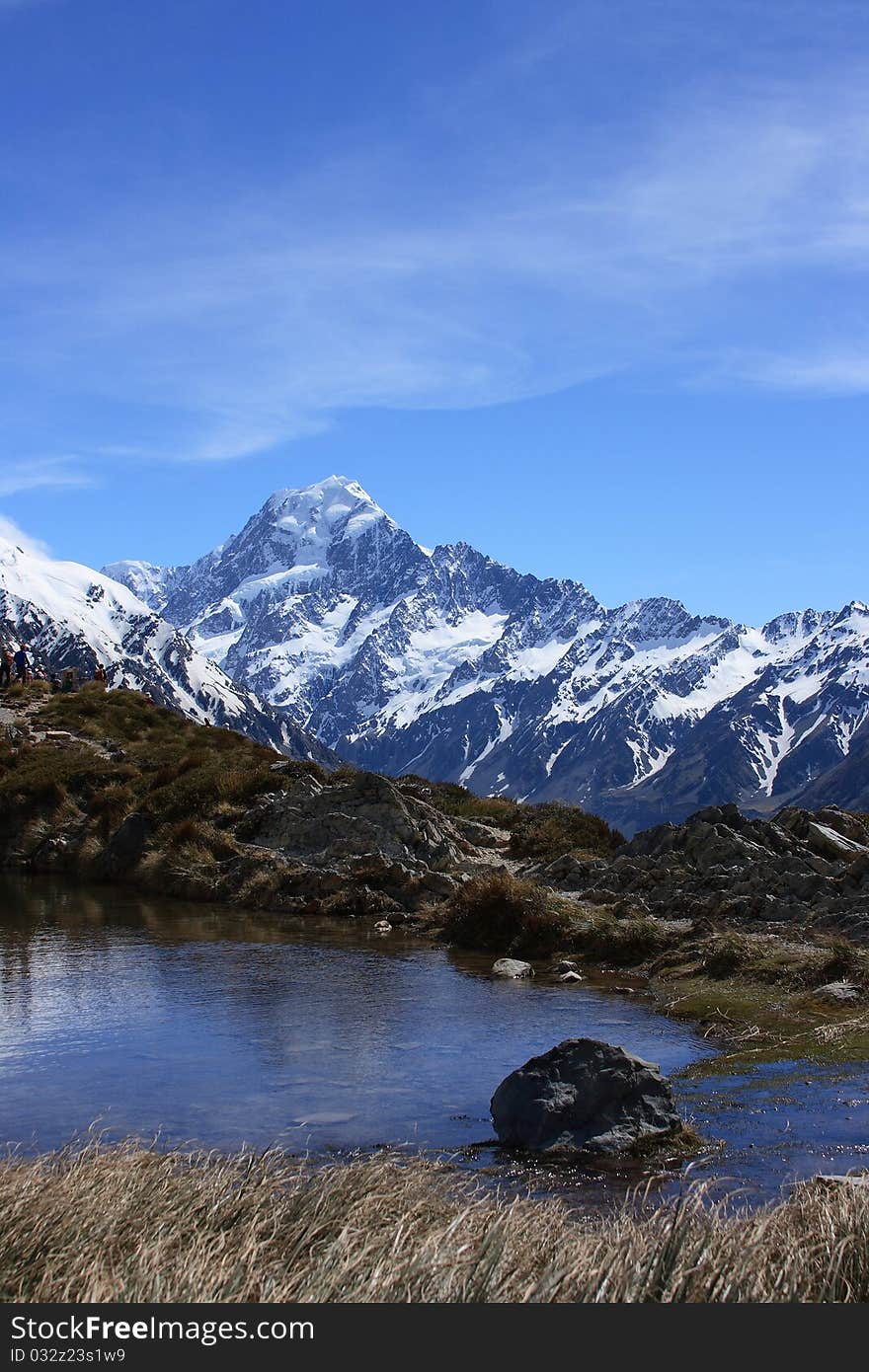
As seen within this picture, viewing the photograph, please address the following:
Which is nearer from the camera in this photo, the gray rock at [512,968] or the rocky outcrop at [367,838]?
the gray rock at [512,968]

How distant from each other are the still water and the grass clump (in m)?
1.39

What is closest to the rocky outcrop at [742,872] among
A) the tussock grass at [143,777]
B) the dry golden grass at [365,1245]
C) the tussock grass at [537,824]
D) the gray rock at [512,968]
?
the tussock grass at [537,824]

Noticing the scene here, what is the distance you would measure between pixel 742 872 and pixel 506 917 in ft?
22.5

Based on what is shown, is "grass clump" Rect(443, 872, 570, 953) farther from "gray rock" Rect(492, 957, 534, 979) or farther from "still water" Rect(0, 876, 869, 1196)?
"gray rock" Rect(492, 957, 534, 979)

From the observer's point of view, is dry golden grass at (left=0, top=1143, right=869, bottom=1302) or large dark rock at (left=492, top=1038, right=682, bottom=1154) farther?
large dark rock at (left=492, top=1038, right=682, bottom=1154)

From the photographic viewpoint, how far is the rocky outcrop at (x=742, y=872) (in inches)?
1112

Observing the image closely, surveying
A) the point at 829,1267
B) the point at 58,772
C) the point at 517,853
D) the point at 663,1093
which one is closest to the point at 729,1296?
the point at 829,1267

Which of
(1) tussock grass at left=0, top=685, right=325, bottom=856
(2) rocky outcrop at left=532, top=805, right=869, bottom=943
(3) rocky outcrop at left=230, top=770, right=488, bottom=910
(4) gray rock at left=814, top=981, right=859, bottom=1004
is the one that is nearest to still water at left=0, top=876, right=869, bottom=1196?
(4) gray rock at left=814, top=981, right=859, bottom=1004

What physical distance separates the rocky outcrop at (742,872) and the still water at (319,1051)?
5715 mm

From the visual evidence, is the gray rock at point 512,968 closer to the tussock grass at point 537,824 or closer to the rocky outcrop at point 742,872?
the rocky outcrop at point 742,872

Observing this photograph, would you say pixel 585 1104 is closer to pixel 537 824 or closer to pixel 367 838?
pixel 367 838

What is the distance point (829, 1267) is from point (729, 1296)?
2.74ft

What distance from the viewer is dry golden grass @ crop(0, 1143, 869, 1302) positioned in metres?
7.45

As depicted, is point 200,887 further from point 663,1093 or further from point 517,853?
point 663,1093
